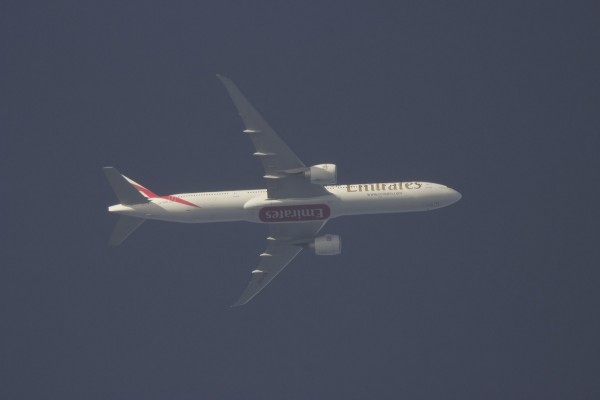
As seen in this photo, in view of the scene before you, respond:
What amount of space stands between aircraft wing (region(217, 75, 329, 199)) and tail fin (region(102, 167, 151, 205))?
10.2m

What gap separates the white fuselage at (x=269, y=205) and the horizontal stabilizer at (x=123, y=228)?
1.19m

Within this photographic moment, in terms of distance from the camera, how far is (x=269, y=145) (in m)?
89.8

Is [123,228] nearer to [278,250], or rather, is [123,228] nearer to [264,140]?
[278,250]

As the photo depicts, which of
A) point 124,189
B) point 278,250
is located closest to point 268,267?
point 278,250

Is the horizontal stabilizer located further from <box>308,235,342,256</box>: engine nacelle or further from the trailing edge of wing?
<box>308,235,342,256</box>: engine nacelle

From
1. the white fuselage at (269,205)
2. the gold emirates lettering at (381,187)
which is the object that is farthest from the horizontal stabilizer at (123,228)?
the gold emirates lettering at (381,187)

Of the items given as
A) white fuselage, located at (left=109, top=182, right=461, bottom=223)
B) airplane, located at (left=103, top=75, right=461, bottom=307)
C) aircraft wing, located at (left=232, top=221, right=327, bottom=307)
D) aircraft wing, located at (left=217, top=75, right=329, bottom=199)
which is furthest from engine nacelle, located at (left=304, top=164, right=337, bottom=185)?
aircraft wing, located at (left=232, top=221, right=327, bottom=307)

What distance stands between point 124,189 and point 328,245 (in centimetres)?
1704

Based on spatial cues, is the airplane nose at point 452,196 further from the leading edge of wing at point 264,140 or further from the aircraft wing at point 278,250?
the leading edge of wing at point 264,140

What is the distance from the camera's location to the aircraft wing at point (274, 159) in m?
87.9

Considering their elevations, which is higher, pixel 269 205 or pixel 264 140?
pixel 264 140

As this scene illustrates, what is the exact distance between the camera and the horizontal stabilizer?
93.1 meters

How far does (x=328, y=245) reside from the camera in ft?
311

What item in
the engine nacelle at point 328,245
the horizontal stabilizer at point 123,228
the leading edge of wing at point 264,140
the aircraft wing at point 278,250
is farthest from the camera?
the aircraft wing at point 278,250
